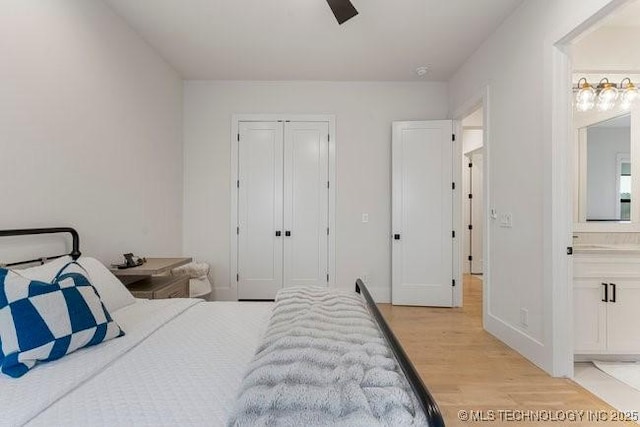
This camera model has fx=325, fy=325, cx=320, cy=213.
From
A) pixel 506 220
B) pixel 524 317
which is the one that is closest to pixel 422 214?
pixel 506 220

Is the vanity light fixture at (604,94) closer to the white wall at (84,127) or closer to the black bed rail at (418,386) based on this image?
the black bed rail at (418,386)

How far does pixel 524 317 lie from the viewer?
258 centimetres

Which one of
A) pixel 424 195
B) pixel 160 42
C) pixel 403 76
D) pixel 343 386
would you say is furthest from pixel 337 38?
pixel 343 386

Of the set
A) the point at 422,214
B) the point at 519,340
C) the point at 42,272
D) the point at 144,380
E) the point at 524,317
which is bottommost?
the point at 519,340

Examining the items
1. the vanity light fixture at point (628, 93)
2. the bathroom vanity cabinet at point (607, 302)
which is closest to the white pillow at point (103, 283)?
the bathroom vanity cabinet at point (607, 302)

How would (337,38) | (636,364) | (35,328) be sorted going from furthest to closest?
(337,38), (636,364), (35,328)

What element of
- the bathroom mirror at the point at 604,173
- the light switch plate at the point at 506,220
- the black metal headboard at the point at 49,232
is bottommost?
the black metal headboard at the point at 49,232

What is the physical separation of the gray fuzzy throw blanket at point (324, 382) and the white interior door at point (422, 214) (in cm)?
278

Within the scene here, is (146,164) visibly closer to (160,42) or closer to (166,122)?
(166,122)

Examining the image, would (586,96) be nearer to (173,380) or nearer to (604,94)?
(604,94)

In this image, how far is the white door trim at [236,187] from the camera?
164 inches

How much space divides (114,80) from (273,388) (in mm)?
2974

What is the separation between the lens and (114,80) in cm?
278

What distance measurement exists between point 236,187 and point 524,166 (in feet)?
10.3
